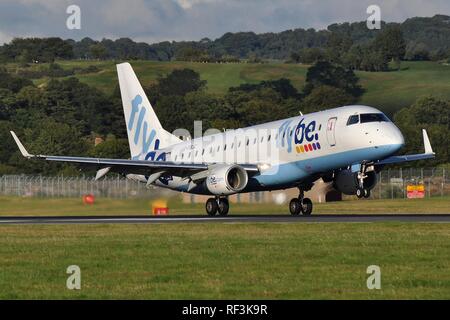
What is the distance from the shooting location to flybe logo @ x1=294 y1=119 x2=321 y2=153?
51.5 meters

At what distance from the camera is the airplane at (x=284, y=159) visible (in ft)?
164

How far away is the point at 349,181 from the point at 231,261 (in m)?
24.0

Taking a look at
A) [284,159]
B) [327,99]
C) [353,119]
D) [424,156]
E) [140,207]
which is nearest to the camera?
[353,119]

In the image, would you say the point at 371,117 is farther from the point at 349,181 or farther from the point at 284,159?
the point at 284,159

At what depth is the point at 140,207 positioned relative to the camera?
61312 millimetres

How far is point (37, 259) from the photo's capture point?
102 ft

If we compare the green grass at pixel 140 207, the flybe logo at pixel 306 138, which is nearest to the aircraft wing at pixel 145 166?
the flybe logo at pixel 306 138

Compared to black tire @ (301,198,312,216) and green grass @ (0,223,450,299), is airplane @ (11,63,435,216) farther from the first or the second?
green grass @ (0,223,450,299)

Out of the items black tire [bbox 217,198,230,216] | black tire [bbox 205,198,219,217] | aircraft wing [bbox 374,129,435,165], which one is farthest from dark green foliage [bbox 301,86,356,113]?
black tire [bbox 217,198,230,216]

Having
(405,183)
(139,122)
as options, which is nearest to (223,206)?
(139,122)

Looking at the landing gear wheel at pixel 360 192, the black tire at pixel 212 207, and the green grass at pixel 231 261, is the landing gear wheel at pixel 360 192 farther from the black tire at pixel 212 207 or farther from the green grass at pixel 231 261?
the black tire at pixel 212 207

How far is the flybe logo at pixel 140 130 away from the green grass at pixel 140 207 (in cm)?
314
